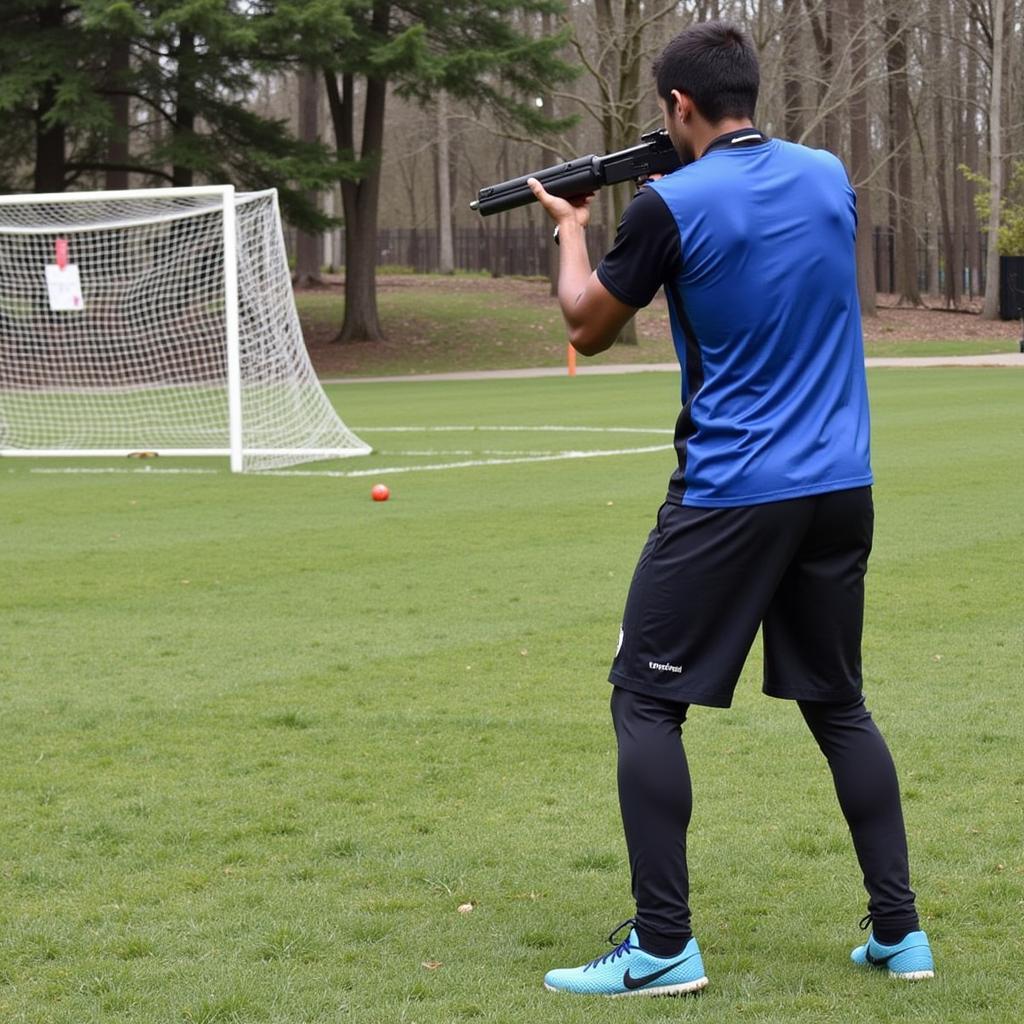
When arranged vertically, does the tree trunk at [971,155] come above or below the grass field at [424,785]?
above

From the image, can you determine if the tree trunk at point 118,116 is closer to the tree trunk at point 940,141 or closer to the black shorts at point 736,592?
the tree trunk at point 940,141

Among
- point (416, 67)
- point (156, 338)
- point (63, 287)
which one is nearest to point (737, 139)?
point (63, 287)

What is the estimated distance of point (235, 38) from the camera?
107ft

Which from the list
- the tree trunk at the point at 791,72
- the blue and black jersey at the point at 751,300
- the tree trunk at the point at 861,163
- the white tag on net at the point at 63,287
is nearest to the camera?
the blue and black jersey at the point at 751,300

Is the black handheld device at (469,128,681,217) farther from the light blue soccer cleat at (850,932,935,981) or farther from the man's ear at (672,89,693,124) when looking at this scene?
the light blue soccer cleat at (850,932,935,981)

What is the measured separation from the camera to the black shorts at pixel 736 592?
Result: 3645 mm

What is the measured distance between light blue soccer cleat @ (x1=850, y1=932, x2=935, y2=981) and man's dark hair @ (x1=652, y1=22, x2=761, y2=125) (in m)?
1.91

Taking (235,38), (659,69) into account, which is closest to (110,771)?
(659,69)

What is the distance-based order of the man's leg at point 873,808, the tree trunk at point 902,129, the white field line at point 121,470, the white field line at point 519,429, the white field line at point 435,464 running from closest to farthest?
the man's leg at point 873,808, the white field line at point 435,464, the white field line at point 121,470, the white field line at point 519,429, the tree trunk at point 902,129

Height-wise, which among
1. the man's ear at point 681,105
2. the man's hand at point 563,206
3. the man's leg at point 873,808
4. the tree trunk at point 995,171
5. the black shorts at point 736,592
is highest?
the tree trunk at point 995,171

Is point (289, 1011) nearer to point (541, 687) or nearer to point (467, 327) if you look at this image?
point (541, 687)

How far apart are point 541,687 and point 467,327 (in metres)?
36.2

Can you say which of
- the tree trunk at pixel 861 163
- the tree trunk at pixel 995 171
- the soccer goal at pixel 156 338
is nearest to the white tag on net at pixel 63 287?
the soccer goal at pixel 156 338

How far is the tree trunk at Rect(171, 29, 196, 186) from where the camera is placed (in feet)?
115
